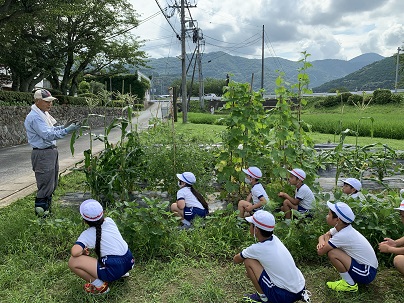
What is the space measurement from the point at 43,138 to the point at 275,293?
124 inches

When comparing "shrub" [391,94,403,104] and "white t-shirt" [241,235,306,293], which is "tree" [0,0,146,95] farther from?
"shrub" [391,94,403,104]

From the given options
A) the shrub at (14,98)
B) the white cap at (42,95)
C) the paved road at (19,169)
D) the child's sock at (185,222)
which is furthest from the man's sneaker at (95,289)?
the shrub at (14,98)

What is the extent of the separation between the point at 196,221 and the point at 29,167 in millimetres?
5644

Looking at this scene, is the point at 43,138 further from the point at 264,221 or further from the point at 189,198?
the point at 264,221

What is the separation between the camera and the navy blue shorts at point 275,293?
2686 millimetres

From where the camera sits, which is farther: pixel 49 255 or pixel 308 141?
pixel 308 141

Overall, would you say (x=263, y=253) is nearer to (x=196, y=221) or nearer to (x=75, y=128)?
(x=196, y=221)

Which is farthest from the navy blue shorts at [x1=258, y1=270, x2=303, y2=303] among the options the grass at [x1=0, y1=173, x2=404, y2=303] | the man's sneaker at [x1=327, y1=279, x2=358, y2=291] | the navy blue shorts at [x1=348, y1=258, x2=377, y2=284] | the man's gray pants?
the man's gray pants

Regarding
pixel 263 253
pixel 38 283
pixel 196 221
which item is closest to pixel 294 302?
pixel 263 253

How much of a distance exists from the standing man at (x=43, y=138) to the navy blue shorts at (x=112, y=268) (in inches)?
69.2

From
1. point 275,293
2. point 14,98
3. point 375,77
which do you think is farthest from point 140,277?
point 375,77

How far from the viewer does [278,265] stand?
2.66 m

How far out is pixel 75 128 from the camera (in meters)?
4.40

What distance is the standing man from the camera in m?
4.24
